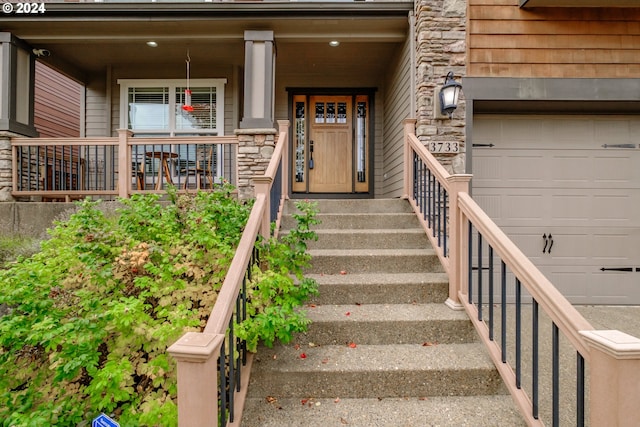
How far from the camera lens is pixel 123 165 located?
14.6 ft

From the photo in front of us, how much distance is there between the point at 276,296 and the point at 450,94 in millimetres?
3153

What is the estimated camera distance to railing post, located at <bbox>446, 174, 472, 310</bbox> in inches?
97.7

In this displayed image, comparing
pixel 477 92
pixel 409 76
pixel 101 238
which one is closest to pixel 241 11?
pixel 409 76

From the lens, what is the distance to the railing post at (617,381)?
4.03ft

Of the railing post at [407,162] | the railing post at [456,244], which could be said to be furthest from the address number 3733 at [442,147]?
the railing post at [456,244]

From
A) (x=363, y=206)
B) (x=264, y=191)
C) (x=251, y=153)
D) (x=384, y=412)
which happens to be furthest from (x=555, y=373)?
(x=251, y=153)

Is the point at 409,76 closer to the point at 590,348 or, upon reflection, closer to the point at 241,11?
the point at 241,11

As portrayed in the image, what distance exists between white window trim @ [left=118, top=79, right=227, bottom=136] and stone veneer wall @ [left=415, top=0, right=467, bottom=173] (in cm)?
344

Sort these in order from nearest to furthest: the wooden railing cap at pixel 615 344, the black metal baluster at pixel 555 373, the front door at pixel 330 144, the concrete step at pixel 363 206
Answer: the wooden railing cap at pixel 615 344, the black metal baluster at pixel 555 373, the concrete step at pixel 363 206, the front door at pixel 330 144

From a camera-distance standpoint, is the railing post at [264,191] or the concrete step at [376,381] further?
the railing post at [264,191]

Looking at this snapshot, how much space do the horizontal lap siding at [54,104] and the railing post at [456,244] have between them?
26.4 feet

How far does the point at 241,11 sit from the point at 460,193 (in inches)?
153

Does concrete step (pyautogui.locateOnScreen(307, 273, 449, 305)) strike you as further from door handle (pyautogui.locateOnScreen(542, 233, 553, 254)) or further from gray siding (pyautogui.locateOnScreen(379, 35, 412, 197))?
door handle (pyautogui.locateOnScreen(542, 233, 553, 254))

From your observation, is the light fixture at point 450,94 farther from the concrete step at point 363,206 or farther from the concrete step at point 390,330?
the concrete step at point 390,330
